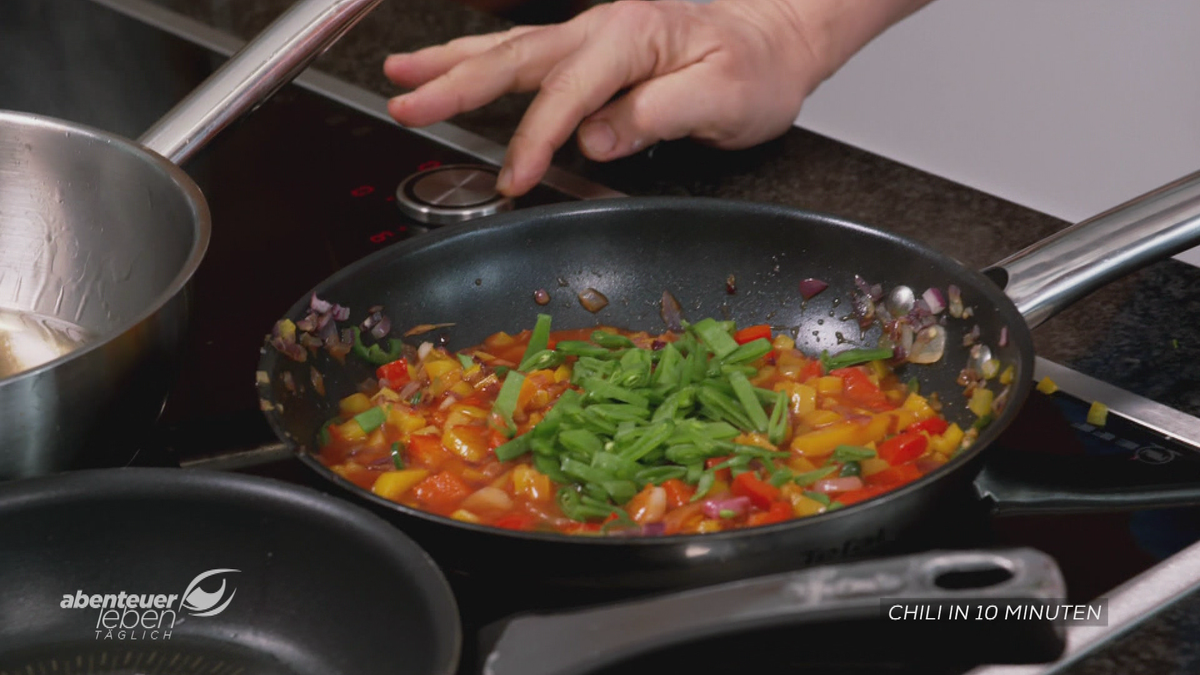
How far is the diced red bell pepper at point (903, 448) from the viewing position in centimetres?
91

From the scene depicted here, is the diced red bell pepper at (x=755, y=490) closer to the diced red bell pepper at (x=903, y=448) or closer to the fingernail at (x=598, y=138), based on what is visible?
the diced red bell pepper at (x=903, y=448)

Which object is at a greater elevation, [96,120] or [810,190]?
[96,120]

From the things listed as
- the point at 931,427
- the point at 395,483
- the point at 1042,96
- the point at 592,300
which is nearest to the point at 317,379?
the point at 395,483

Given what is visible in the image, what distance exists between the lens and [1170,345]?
3.58ft

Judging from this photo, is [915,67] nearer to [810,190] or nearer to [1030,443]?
[810,190]

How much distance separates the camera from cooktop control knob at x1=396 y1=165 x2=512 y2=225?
130cm

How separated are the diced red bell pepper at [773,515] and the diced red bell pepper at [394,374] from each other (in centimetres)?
34

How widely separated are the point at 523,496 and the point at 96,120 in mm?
1083

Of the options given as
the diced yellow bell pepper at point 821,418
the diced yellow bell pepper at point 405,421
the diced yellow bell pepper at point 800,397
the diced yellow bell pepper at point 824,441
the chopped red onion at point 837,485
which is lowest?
the chopped red onion at point 837,485

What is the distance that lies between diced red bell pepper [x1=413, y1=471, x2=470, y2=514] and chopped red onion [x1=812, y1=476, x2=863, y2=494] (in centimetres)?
24

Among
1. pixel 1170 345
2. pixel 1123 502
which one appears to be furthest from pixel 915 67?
pixel 1123 502

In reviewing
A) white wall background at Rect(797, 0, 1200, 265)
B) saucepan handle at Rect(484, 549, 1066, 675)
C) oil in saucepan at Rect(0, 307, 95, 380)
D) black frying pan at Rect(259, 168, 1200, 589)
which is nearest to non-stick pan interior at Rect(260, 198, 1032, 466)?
black frying pan at Rect(259, 168, 1200, 589)

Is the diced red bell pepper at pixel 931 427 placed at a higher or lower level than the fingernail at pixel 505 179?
lower

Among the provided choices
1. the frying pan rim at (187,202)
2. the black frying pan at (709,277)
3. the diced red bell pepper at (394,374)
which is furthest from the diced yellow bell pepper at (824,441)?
the frying pan rim at (187,202)
